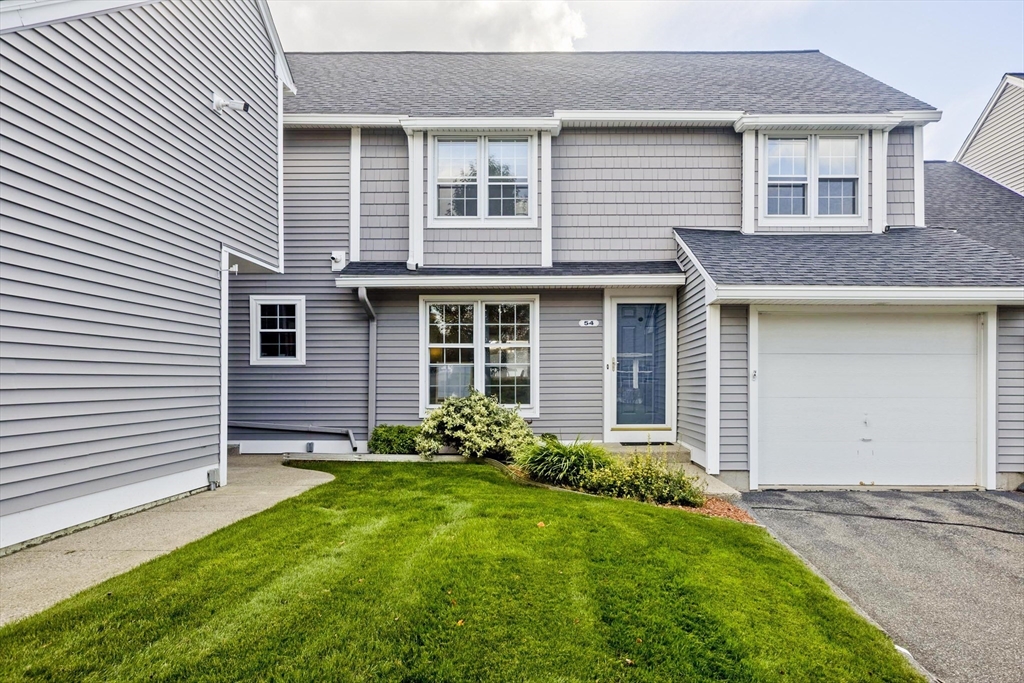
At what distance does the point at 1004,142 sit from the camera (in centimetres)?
1043

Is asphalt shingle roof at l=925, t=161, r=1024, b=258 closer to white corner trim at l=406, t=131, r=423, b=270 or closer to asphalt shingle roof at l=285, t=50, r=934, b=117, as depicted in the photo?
asphalt shingle roof at l=285, t=50, r=934, b=117

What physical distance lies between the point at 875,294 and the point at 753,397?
187 cm

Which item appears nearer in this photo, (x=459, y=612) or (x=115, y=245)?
(x=459, y=612)

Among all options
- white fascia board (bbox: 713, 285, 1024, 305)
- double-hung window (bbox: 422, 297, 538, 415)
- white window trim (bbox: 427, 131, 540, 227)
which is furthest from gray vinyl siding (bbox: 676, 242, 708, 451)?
white window trim (bbox: 427, 131, 540, 227)

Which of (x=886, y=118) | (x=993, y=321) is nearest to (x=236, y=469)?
(x=993, y=321)

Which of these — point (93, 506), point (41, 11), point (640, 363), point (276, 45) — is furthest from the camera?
point (640, 363)

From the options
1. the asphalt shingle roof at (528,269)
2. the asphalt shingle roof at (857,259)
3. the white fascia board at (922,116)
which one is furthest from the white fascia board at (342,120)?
the white fascia board at (922,116)

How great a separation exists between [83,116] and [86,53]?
0.55 metres

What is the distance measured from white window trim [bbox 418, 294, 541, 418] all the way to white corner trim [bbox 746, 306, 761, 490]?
2982mm

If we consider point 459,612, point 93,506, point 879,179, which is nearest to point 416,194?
point 93,506

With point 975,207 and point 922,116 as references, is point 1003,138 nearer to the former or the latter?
point 975,207

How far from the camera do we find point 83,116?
4.01 meters

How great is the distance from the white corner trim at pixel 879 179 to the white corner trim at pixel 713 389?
3.59m

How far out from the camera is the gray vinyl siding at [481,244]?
760 cm
